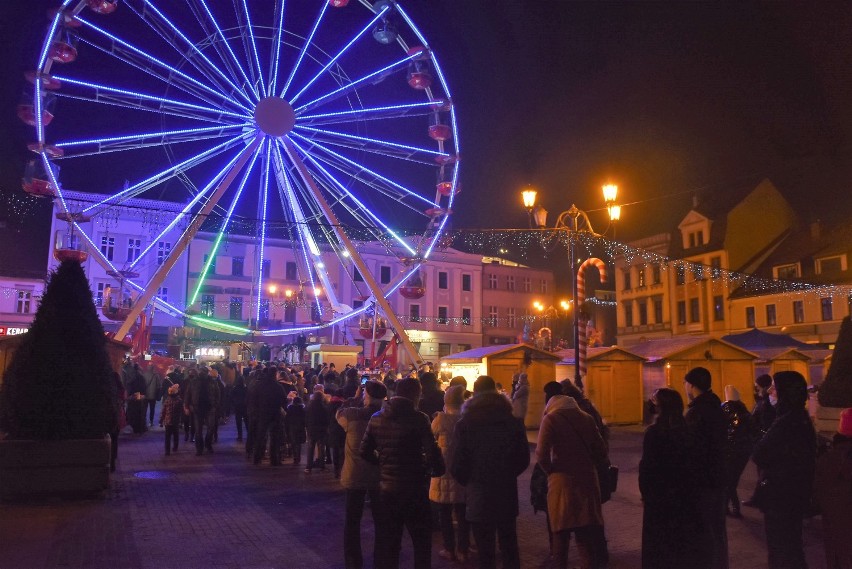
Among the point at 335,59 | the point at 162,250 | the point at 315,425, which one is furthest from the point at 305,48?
the point at 162,250

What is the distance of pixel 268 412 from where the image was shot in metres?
14.1

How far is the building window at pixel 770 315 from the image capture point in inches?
1650

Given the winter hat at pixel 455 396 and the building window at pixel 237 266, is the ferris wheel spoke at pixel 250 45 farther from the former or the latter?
the building window at pixel 237 266

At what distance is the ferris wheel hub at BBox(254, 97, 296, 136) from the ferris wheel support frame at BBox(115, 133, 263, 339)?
0.42 metres

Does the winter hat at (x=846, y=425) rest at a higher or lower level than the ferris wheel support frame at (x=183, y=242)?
lower

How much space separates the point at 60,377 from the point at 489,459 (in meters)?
7.93

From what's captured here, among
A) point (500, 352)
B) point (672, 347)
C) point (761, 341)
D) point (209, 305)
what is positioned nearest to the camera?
point (500, 352)

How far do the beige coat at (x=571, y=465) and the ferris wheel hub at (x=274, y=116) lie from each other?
66.2 ft

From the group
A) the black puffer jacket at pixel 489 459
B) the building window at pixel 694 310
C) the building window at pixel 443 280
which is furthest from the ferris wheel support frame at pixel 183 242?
the building window at pixel 443 280

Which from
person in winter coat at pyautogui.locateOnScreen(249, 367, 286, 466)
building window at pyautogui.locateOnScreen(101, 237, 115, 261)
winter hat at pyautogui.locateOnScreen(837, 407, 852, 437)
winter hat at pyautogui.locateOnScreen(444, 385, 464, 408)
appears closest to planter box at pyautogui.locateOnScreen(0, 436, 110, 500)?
person in winter coat at pyautogui.locateOnScreen(249, 367, 286, 466)

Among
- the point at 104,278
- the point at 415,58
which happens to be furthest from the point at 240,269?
the point at 415,58

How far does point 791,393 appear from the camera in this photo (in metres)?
6.19

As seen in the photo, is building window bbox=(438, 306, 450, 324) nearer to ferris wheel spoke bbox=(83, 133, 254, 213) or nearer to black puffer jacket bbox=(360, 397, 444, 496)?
ferris wheel spoke bbox=(83, 133, 254, 213)

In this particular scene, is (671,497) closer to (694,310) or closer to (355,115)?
(355,115)
